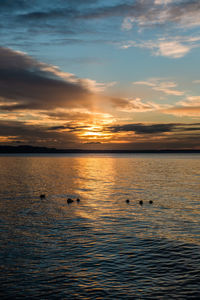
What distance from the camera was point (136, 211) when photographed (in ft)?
125

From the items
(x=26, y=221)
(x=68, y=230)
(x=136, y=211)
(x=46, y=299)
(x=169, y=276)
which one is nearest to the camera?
(x=46, y=299)

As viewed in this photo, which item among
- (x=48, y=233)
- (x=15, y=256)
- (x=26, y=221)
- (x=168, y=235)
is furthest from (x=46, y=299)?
(x=26, y=221)

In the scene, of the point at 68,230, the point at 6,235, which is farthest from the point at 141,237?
the point at 6,235


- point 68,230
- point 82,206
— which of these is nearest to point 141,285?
point 68,230

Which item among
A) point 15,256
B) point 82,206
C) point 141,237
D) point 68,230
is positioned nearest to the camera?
point 15,256

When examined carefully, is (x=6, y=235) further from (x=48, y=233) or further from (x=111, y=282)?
(x=111, y=282)

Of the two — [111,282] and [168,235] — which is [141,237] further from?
[111,282]

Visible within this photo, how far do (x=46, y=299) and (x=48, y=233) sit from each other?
12.7 meters

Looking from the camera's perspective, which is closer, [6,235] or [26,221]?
[6,235]

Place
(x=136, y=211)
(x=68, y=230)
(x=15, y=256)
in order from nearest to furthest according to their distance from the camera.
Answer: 1. (x=15, y=256)
2. (x=68, y=230)
3. (x=136, y=211)

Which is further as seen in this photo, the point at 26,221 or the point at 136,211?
the point at 136,211

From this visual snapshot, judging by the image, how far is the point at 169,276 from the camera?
1783 cm

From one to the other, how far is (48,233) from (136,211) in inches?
587

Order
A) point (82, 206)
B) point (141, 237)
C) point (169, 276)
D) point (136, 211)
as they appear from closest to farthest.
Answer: point (169, 276)
point (141, 237)
point (136, 211)
point (82, 206)
